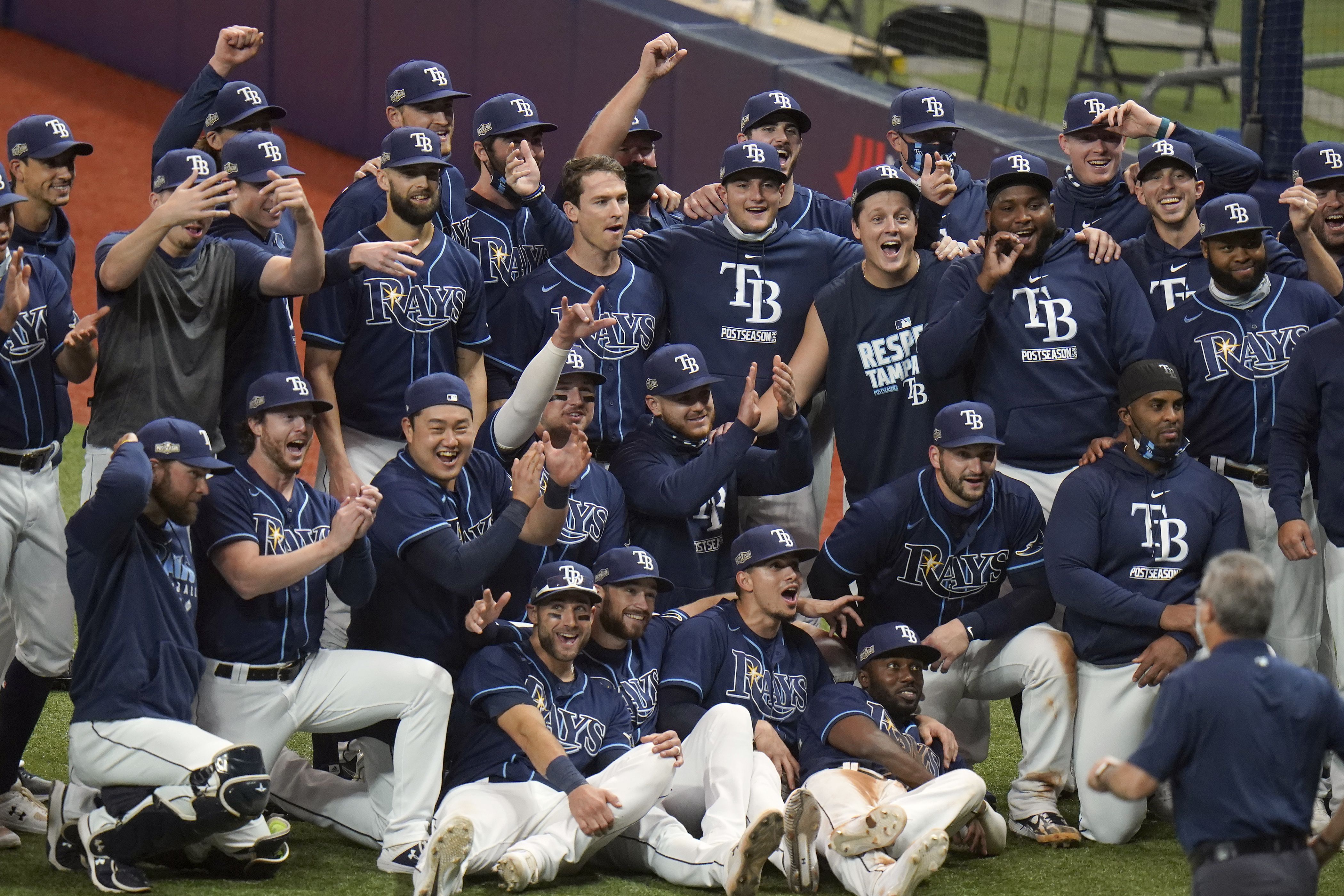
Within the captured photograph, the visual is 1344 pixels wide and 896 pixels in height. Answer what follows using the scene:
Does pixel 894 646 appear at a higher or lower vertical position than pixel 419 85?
lower

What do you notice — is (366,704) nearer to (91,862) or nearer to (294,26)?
(91,862)

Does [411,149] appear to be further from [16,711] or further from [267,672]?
[16,711]

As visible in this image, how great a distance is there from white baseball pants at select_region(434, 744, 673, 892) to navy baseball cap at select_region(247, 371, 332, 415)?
1427 millimetres

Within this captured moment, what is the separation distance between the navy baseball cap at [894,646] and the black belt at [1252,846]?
2.10m

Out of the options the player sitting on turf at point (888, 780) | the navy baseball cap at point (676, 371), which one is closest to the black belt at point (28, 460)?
the navy baseball cap at point (676, 371)

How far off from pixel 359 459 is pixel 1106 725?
120 inches

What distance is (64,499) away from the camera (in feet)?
32.8

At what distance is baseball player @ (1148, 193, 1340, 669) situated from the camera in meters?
6.50

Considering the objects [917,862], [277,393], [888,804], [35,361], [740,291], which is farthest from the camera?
[740,291]

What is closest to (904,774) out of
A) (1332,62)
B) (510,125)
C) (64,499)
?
(510,125)

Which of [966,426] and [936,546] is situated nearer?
[966,426]

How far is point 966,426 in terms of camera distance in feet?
21.1

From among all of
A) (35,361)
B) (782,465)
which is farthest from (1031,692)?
(35,361)

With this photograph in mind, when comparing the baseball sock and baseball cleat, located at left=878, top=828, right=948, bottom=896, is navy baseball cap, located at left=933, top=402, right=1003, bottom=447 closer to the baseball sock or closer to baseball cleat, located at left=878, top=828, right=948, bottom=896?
baseball cleat, located at left=878, top=828, right=948, bottom=896
